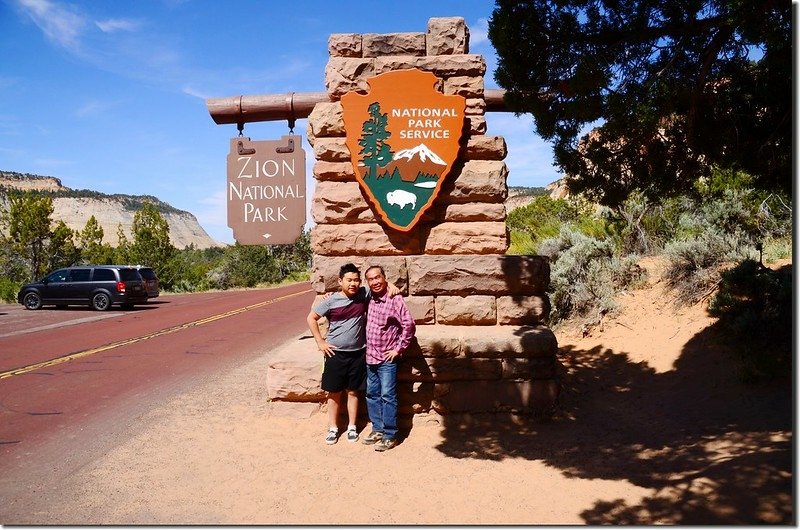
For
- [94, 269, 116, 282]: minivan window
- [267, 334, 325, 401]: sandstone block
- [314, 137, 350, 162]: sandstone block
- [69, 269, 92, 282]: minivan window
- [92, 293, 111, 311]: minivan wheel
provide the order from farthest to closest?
1. [69, 269, 92, 282]: minivan window
2. [94, 269, 116, 282]: minivan window
3. [92, 293, 111, 311]: minivan wheel
4. [314, 137, 350, 162]: sandstone block
5. [267, 334, 325, 401]: sandstone block

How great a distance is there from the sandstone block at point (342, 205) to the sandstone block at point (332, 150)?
28 centimetres

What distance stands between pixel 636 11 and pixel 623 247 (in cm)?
658

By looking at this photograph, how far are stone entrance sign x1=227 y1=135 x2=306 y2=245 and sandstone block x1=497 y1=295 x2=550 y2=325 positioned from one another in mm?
2344

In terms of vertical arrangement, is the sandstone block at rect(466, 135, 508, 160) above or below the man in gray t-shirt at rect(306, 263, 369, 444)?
above

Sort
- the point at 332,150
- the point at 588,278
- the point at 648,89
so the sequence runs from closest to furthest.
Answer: the point at 648,89
the point at 332,150
the point at 588,278

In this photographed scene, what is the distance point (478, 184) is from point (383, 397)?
2416 mm

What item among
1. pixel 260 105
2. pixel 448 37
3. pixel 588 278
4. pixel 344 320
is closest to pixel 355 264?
pixel 344 320

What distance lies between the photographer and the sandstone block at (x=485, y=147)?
570 centimetres

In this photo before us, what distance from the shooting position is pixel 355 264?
568 centimetres

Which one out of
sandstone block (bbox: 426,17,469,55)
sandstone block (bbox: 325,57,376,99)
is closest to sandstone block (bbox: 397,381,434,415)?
sandstone block (bbox: 325,57,376,99)

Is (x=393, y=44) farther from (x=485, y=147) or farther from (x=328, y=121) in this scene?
(x=485, y=147)

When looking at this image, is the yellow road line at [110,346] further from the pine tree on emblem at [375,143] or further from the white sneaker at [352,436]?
the pine tree on emblem at [375,143]

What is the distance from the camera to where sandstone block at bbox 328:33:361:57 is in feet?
19.1

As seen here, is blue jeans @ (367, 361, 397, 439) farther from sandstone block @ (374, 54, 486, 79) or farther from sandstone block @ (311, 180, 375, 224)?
sandstone block @ (374, 54, 486, 79)
